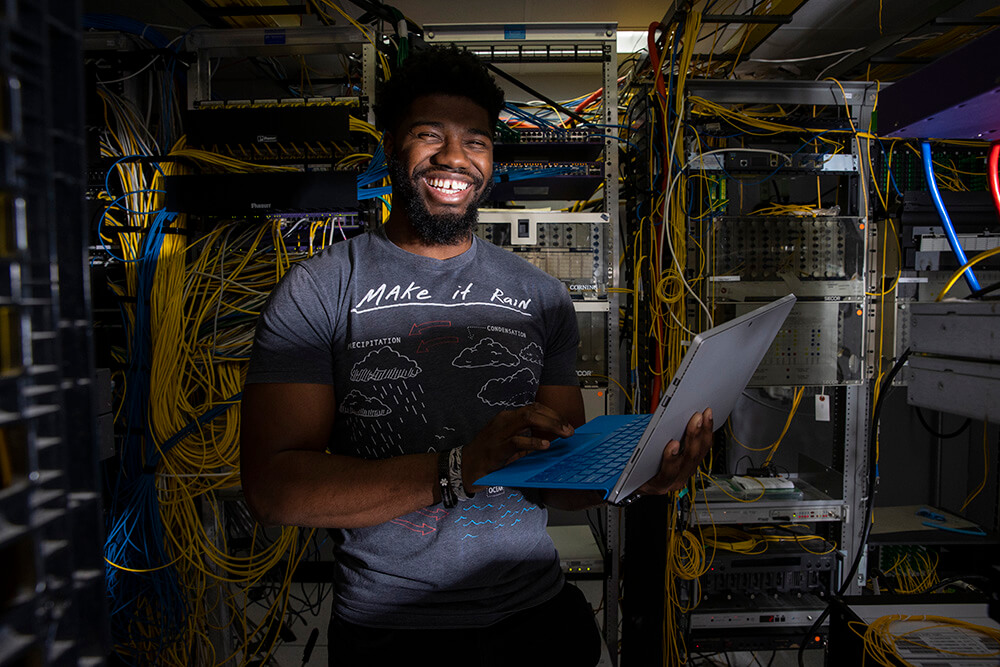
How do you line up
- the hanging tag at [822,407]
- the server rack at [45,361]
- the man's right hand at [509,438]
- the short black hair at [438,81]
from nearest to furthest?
1. the server rack at [45,361]
2. the man's right hand at [509,438]
3. the short black hair at [438,81]
4. the hanging tag at [822,407]

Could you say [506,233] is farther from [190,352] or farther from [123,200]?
[123,200]

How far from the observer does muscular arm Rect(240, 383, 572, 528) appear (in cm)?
84

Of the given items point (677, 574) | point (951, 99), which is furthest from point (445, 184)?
point (677, 574)

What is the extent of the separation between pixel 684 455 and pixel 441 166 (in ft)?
2.52

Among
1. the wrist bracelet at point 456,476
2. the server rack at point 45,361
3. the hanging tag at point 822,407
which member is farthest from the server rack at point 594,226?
the server rack at point 45,361

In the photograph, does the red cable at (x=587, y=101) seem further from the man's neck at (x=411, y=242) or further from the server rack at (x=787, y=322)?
the man's neck at (x=411, y=242)

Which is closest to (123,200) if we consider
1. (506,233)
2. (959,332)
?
(506,233)

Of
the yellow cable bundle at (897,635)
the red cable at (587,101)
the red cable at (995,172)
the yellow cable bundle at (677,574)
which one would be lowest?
the yellow cable bundle at (677,574)

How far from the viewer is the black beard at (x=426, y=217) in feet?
3.74

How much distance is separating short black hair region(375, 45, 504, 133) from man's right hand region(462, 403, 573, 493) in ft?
2.55

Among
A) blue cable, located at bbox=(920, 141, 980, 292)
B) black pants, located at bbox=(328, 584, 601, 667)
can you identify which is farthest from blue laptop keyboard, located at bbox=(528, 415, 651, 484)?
blue cable, located at bbox=(920, 141, 980, 292)

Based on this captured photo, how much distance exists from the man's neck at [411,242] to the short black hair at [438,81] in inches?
9.7

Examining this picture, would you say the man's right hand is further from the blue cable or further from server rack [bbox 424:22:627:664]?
server rack [bbox 424:22:627:664]

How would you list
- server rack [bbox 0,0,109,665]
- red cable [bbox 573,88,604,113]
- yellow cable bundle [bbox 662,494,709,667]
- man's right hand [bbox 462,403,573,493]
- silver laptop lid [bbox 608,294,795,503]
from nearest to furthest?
server rack [bbox 0,0,109,665]
silver laptop lid [bbox 608,294,795,503]
man's right hand [bbox 462,403,573,493]
yellow cable bundle [bbox 662,494,709,667]
red cable [bbox 573,88,604,113]
